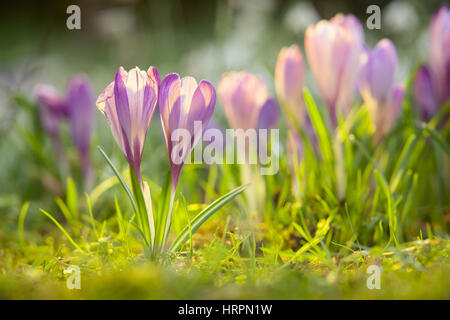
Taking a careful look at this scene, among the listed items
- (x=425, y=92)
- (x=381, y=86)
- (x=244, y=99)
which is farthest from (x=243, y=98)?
(x=425, y=92)

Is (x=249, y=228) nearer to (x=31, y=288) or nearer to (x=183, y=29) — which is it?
(x=31, y=288)

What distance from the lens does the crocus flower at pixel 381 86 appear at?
931 mm

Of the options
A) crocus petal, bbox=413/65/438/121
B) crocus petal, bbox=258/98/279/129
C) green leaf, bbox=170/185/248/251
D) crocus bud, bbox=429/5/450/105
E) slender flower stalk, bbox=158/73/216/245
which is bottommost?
green leaf, bbox=170/185/248/251

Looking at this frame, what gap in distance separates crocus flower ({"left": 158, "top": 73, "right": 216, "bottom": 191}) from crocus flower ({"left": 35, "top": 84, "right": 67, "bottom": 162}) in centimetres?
64

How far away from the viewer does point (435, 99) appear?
1.03m

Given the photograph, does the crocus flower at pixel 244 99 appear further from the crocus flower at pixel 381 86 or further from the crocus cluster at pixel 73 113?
the crocus cluster at pixel 73 113

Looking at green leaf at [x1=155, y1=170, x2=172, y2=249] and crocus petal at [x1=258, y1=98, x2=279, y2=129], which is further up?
crocus petal at [x1=258, y1=98, x2=279, y2=129]

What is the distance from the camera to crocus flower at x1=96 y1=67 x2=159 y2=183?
2.17 feet

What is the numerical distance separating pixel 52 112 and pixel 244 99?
21.8 inches

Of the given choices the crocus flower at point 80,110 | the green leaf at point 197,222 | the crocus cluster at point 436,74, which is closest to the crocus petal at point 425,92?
the crocus cluster at point 436,74

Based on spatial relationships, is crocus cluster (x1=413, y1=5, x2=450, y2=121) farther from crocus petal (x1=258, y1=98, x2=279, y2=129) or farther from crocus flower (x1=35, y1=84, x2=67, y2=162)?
crocus flower (x1=35, y1=84, x2=67, y2=162)

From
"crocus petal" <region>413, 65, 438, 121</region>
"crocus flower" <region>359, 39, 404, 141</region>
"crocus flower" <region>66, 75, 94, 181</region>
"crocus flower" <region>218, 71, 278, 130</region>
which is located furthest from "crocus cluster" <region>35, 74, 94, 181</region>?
"crocus petal" <region>413, 65, 438, 121</region>

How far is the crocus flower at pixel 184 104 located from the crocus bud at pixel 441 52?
57cm
